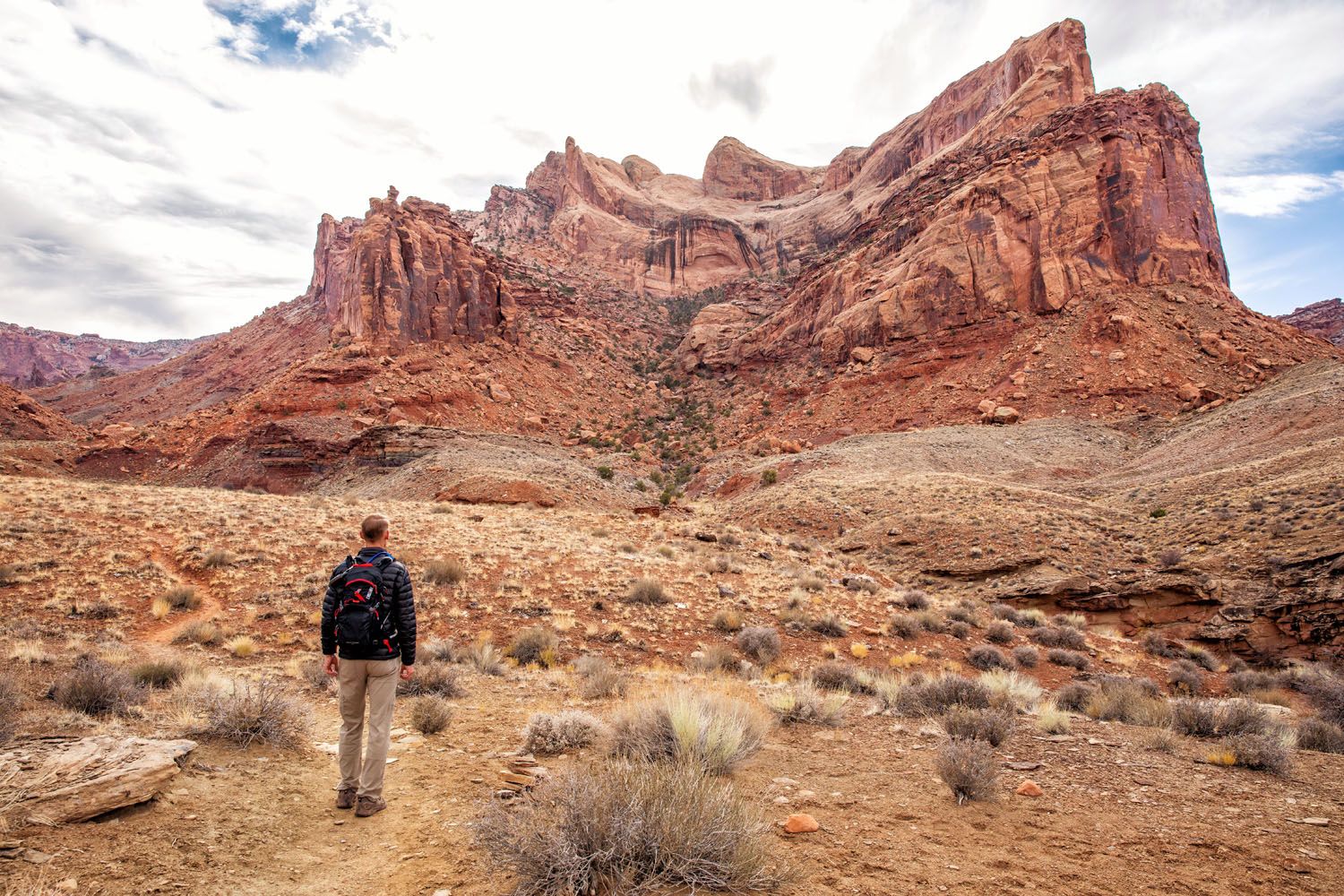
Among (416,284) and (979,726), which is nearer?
(979,726)

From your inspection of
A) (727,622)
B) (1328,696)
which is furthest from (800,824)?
(1328,696)

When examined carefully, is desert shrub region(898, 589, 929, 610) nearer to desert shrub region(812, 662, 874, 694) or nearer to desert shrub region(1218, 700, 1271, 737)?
desert shrub region(812, 662, 874, 694)

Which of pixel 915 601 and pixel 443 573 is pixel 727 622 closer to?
pixel 915 601

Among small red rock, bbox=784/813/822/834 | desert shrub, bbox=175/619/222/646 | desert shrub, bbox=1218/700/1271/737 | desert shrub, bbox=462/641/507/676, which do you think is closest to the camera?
small red rock, bbox=784/813/822/834

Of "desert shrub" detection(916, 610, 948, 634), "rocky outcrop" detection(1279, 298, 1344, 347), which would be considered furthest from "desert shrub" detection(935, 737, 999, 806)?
"rocky outcrop" detection(1279, 298, 1344, 347)

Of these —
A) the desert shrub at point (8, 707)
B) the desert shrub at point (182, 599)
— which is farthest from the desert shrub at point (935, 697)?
the desert shrub at point (182, 599)

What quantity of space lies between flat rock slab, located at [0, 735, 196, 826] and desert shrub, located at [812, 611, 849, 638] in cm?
969

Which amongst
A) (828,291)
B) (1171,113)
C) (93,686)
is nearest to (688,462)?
(828,291)

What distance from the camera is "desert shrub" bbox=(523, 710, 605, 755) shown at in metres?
5.14

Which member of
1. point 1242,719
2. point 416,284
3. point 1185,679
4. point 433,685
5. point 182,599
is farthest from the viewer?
point 416,284

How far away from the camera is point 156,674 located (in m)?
6.34

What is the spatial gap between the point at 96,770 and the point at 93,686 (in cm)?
223

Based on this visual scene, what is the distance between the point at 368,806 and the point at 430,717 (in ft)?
5.30

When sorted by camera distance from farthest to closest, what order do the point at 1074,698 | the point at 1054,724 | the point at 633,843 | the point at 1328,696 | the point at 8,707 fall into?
the point at 1074,698 < the point at 1328,696 < the point at 1054,724 < the point at 8,707 < the point at 633,843
